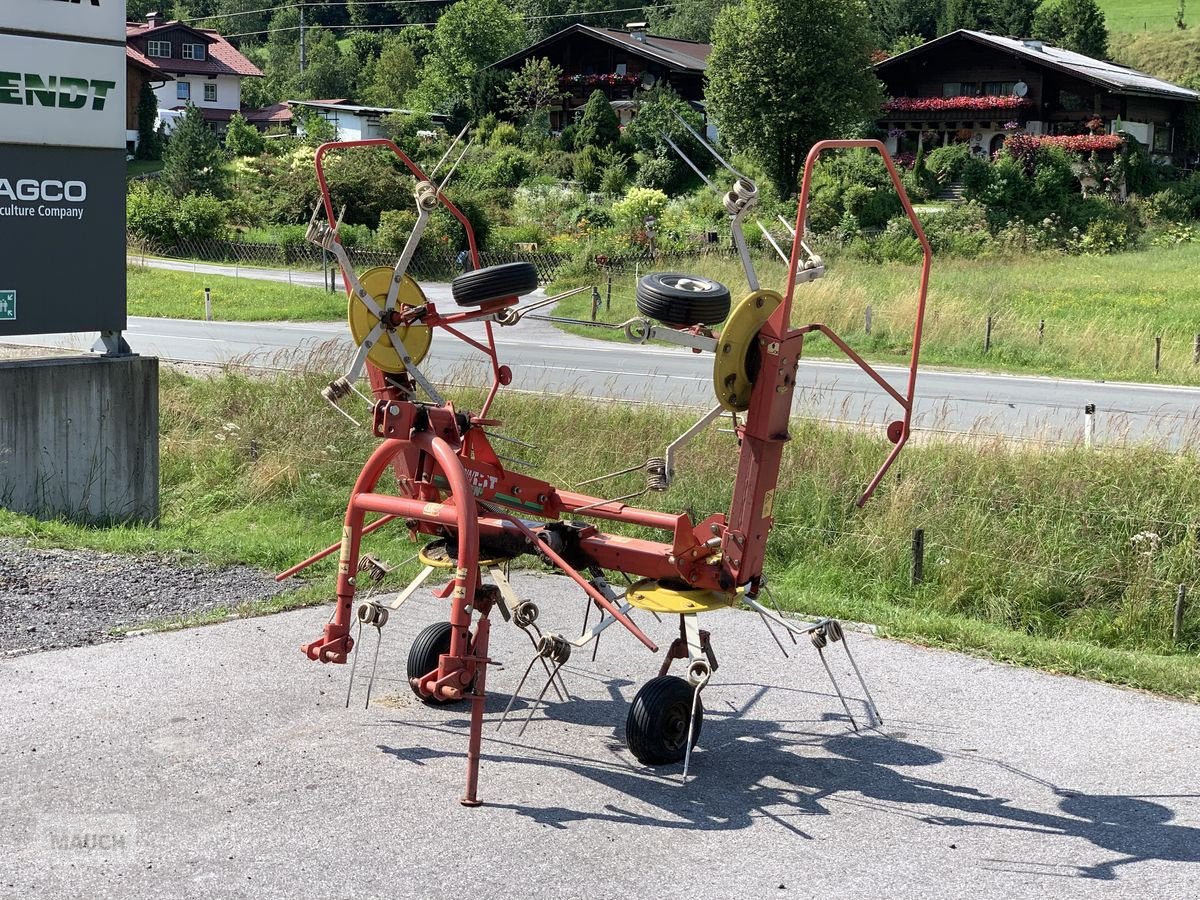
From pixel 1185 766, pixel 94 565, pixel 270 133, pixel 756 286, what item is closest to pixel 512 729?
pixel 756 286

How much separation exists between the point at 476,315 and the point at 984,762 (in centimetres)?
315

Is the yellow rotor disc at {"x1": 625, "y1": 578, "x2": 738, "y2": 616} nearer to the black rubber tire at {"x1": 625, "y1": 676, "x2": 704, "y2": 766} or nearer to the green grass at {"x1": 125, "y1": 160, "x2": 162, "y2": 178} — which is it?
the black rubber tire at {"x1": 625, "y1": 676, "x2": 704, "y2": 766}

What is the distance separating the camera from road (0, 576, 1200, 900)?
524cm

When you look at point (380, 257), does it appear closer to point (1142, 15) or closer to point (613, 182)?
point (613, 182)

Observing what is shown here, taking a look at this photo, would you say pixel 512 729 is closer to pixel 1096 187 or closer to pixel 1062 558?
pixel 1062 558

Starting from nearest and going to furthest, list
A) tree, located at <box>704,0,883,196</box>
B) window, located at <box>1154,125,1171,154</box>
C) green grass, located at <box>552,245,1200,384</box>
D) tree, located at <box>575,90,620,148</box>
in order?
green grass, located at <box>552,245,1200,384</box> < tree, located at <box>704,0,883,196</box> < window, located at <box>1154,125,1171,154</box> < tree, located at <box>575,90,620,148</box>

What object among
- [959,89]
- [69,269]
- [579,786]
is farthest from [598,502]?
[959,89]

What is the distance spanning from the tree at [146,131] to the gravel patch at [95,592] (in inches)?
2591

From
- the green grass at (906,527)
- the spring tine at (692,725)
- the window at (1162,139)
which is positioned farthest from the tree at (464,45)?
the spring tine at (692,725)

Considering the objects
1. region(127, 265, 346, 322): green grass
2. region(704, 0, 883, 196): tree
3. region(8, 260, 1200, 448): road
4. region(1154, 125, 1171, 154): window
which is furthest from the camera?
region(1154, 125, 1171, 154): window

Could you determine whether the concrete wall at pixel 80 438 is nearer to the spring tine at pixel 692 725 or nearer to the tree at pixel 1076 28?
the spring tine at pixel 692 725

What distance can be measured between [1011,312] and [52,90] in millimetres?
20422

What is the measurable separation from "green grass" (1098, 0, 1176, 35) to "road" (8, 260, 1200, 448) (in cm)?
7599

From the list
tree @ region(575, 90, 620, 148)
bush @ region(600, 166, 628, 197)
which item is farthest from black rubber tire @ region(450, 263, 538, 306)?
tree @ region(575, 90, 620, 148)
